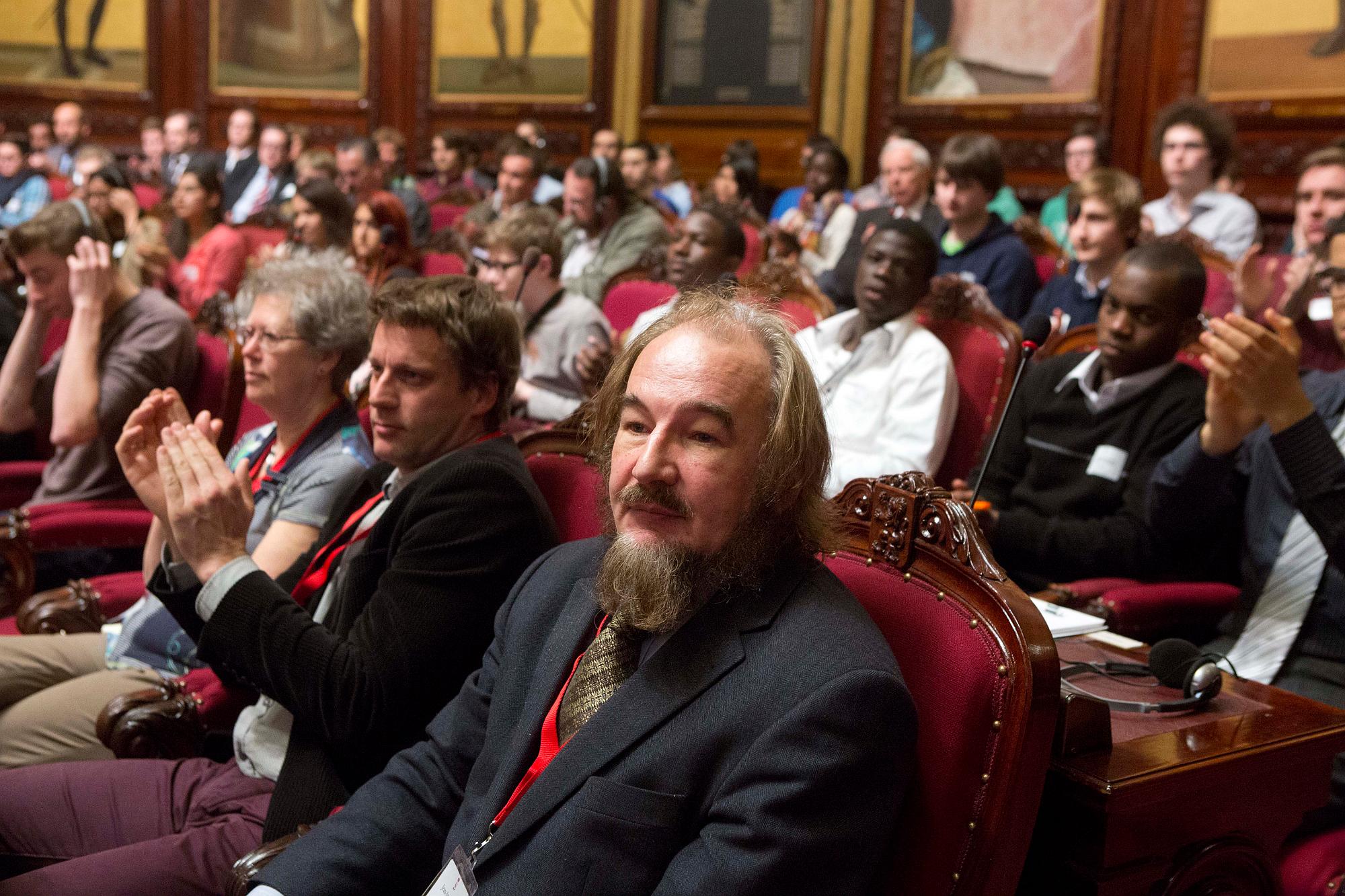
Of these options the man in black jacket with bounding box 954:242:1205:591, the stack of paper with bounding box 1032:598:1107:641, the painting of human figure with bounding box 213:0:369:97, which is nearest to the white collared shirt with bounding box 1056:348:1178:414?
the man in black jacket with bounding box 954:242:1205:591

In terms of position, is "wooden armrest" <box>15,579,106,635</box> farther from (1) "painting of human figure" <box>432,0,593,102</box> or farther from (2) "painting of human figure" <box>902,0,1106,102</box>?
(1) "painting of human figure" <box>432,0,593,102</box>

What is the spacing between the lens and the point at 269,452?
2.37 m

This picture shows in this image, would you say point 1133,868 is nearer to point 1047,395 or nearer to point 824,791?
point 824,791

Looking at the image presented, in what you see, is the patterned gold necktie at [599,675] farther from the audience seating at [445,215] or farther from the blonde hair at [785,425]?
the audience seating at [445,215]

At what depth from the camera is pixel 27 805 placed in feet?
5.86

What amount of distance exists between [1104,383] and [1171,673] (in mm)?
1271

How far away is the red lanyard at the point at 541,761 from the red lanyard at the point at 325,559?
26.3 inches

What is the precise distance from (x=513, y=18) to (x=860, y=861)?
10.1 m

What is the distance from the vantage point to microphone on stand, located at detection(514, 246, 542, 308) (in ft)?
11.4

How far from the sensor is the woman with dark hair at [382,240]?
4.68 m

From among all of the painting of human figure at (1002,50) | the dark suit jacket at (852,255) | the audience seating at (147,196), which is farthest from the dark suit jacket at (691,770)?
the audience seating at (147,196)

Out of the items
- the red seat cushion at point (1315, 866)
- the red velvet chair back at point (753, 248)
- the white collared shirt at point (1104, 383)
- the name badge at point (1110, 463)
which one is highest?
the red velvet chair back at point (753, 248)

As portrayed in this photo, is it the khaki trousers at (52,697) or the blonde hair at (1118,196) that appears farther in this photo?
the blonde hair at (1118,196)

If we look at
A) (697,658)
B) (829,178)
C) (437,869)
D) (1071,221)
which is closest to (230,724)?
(437,869)
